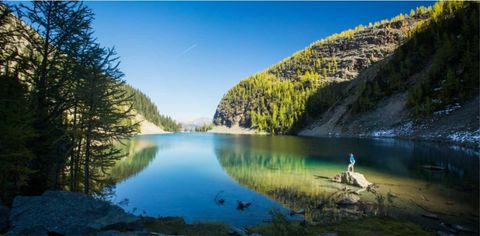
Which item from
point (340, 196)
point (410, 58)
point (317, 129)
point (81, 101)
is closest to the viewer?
point (81, 101)

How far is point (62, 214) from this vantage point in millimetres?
9844

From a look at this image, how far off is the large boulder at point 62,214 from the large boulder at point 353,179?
2154 centimetres

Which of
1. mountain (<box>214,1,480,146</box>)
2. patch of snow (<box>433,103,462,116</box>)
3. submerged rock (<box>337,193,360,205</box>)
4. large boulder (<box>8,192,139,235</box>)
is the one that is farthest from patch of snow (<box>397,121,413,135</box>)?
large boulder (<box>8,192,139,235</box>)

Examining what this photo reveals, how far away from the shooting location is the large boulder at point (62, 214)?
29.9ft

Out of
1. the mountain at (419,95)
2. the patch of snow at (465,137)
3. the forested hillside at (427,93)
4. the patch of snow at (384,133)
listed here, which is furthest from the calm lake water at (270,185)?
the patch of snow at (384,133)

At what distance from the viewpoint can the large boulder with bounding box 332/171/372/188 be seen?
2634 cm

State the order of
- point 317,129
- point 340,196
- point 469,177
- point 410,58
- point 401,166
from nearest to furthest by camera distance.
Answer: point 340,196
point 469,177
point 401,166
point 410,58
point 317,129

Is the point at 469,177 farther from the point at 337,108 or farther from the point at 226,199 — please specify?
the point at 337,108

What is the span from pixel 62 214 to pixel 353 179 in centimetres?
2417

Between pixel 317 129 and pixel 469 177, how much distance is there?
10982cm

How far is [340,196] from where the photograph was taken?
23047 millimetres

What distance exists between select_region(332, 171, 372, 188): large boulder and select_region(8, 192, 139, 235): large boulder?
70.7 feet

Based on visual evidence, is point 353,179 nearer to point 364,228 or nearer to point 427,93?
point 364,228

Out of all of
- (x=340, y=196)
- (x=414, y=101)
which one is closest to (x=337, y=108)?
(x=414, y=101)
